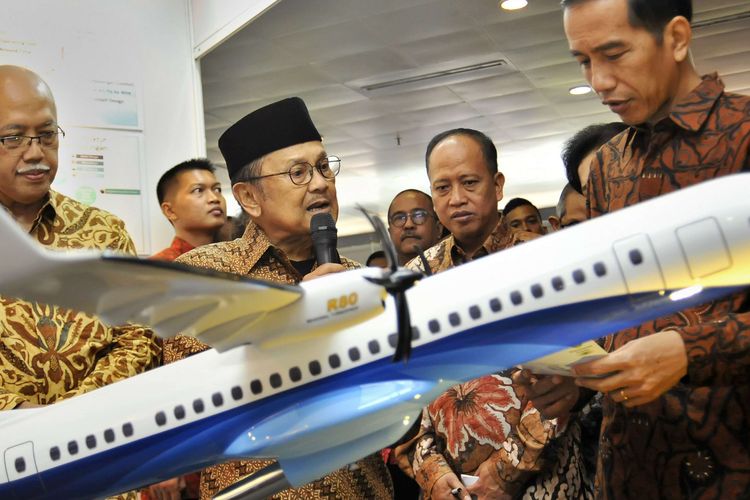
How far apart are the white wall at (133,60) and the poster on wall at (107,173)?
0.02 metres

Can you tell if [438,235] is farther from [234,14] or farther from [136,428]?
[136,428]

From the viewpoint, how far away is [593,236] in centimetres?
197

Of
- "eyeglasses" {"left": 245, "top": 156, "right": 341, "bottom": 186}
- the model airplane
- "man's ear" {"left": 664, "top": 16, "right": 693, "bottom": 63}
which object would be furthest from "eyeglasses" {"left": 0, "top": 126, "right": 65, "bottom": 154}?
"man's ear" {"left": 664, "top": 16, "right": 693, "bottom": 63}

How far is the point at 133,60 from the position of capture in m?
4.65

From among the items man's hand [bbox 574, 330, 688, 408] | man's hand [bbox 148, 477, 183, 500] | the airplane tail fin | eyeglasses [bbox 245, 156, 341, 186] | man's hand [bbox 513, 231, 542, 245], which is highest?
eyeglasses [bbox 245, 156, 341, 186]

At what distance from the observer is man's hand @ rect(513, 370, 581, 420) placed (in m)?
2.20

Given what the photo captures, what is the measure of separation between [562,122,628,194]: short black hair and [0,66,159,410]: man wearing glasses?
5.70ft

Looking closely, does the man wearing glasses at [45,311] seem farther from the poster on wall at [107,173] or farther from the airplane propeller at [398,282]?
the poster on wall at [107,173]

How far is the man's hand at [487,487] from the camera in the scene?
2.77 metres

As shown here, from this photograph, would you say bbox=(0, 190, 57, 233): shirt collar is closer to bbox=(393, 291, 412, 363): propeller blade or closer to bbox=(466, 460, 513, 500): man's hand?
bbox=(393, 291, 412, 363): propeller blade

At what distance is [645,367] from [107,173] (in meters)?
3.27

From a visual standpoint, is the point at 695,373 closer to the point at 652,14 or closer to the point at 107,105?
the point at 652,14

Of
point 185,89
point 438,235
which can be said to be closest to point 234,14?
point 185,89

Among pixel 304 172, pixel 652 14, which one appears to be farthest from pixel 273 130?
pixel 652 14
